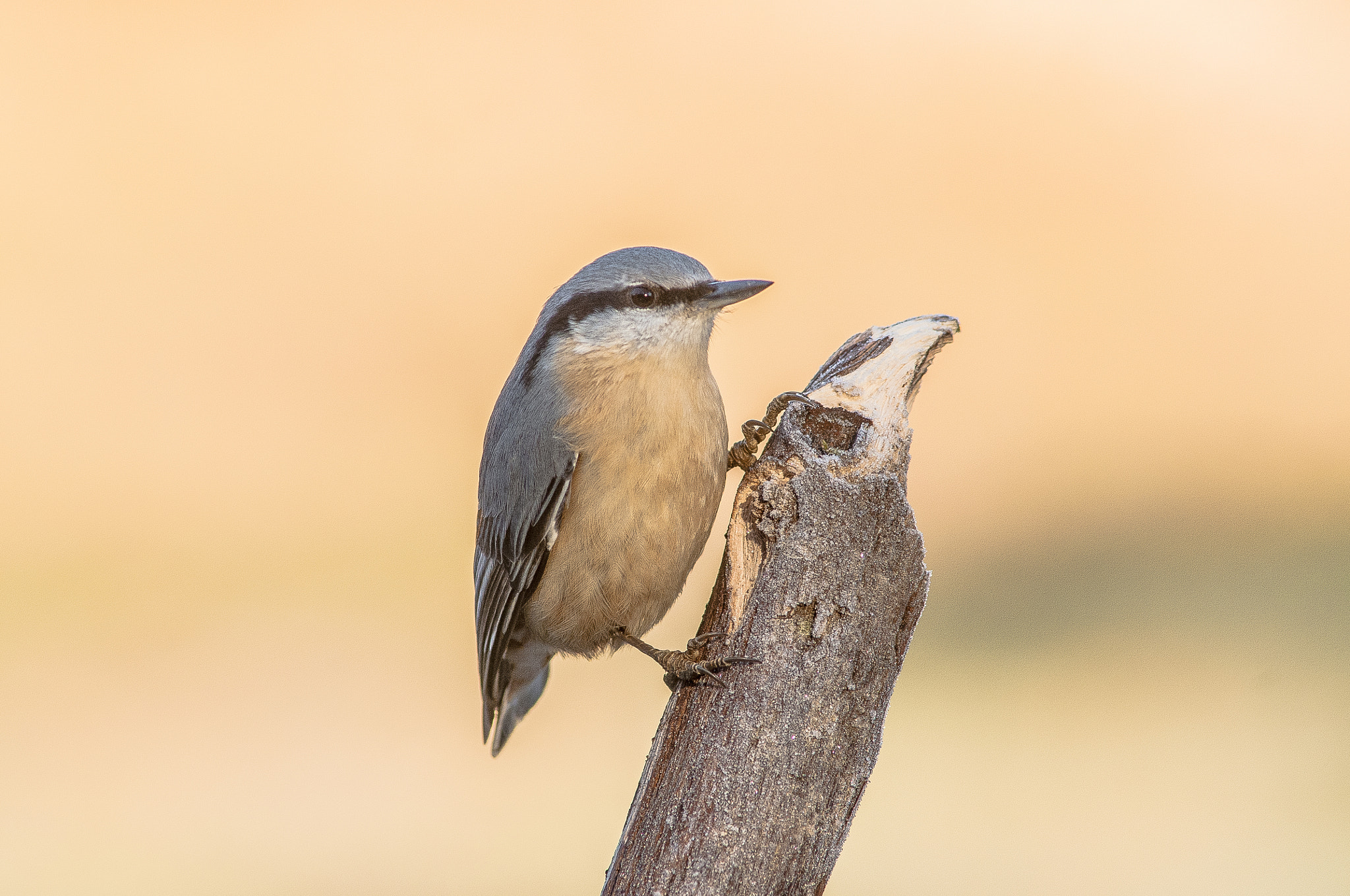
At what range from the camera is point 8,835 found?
5543mm

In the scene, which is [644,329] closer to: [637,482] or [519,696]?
[637,482]

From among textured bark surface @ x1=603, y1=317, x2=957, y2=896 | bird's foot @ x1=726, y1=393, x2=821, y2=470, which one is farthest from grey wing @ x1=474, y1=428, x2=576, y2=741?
textured bark surface @ x1=603, y1=317, x2=957, y2=896

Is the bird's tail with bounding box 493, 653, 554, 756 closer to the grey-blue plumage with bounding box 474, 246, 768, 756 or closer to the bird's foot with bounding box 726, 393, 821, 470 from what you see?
the grey-blue plumage with bounding box 474, 246, 768, 756

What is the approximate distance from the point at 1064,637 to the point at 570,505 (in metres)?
3.93

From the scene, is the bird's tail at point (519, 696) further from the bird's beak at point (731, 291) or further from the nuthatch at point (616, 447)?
the bird's beak at point (731, 291)

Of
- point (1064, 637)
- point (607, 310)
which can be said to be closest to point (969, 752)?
point (1064, 637)

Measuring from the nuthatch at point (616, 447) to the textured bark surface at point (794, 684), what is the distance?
0.51 meters

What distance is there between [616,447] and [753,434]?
364 millimetres

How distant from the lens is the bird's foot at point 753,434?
2.82m

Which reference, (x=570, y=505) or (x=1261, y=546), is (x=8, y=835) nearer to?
(x=570, y=505)

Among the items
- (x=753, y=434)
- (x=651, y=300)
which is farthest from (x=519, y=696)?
(x=651, y=300)

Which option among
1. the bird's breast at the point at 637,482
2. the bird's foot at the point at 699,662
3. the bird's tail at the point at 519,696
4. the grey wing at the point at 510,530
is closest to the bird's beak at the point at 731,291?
the bird's breast at the point at 637,482

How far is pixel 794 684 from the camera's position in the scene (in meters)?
2.28

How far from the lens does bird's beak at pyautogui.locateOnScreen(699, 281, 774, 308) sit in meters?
2.98
